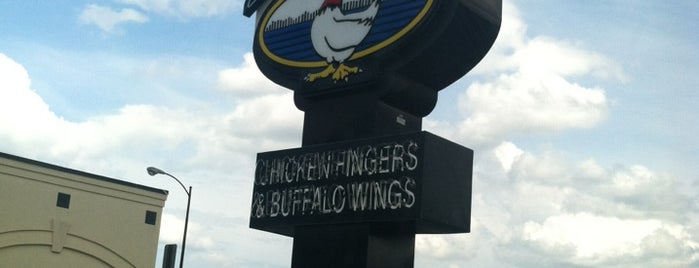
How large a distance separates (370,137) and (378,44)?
220 centimetres

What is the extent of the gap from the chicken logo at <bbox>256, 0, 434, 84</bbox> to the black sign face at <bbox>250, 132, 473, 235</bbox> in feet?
6.74

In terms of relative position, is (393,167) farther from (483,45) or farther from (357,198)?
(483,45)

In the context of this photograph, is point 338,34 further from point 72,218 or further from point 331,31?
point 72,218

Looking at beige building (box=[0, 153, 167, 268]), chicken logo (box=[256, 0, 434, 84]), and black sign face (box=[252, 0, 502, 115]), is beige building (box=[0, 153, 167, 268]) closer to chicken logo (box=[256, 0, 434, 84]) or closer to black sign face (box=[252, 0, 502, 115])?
chicken logo (box=[256, 0, 434, 84])

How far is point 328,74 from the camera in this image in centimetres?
2203

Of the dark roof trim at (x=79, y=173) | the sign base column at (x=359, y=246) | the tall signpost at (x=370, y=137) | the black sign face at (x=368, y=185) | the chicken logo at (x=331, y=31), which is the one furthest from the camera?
the dark roof trim at (x=79, y=173)

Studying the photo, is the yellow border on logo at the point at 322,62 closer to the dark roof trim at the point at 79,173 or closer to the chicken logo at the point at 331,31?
the chicken logo at the point at 331,31

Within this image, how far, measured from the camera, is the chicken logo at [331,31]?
67.8ft

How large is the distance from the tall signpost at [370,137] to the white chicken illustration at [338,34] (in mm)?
28

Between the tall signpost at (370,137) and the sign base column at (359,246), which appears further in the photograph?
the sign base column at (359,246)

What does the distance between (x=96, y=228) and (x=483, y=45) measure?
26.4 metres

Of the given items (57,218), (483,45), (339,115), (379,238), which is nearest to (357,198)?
(379,238)

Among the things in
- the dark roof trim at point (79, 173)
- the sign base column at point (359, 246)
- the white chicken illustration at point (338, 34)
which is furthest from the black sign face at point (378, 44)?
the dark roof trim at point (79, 173)

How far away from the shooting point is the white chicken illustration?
21.3 metres
